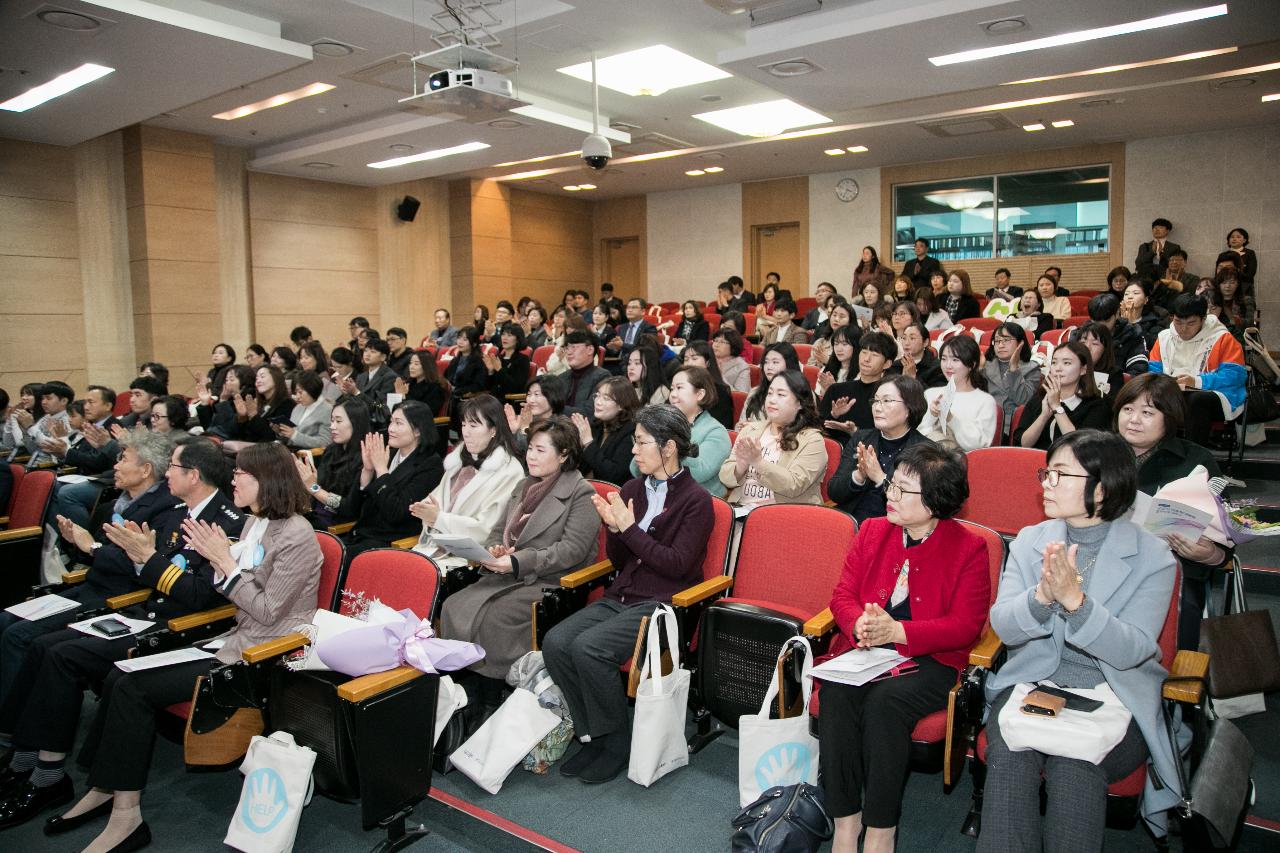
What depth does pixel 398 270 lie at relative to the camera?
1184 cm

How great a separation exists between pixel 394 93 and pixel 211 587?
19.5 ft

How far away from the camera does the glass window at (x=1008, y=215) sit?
10.6 metres

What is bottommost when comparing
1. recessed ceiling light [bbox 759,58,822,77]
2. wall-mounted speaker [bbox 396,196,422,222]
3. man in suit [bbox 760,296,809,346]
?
man in suit [bbox 760,296,809,346]

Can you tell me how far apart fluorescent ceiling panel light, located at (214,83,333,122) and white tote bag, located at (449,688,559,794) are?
6.51m

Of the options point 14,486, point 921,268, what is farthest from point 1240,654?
point 921,268

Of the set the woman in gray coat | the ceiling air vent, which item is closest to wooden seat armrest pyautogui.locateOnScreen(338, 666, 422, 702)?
the woman in gray coat

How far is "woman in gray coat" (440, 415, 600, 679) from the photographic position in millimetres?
2848

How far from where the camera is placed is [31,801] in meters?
2.60

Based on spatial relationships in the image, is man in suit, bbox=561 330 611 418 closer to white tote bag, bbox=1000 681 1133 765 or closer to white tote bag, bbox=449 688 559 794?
white tote bag, bbox=449 688 559 794

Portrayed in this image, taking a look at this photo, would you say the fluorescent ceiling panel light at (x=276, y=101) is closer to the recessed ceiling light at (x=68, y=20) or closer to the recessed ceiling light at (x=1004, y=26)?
the recessed ceiling light at (x=68, y=20)

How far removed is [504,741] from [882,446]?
1820 millimetres

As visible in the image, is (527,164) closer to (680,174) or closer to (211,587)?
(680,174)

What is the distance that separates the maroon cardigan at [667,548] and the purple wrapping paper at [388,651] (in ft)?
2.25

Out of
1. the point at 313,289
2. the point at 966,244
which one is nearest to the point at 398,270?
the point at 313,289
